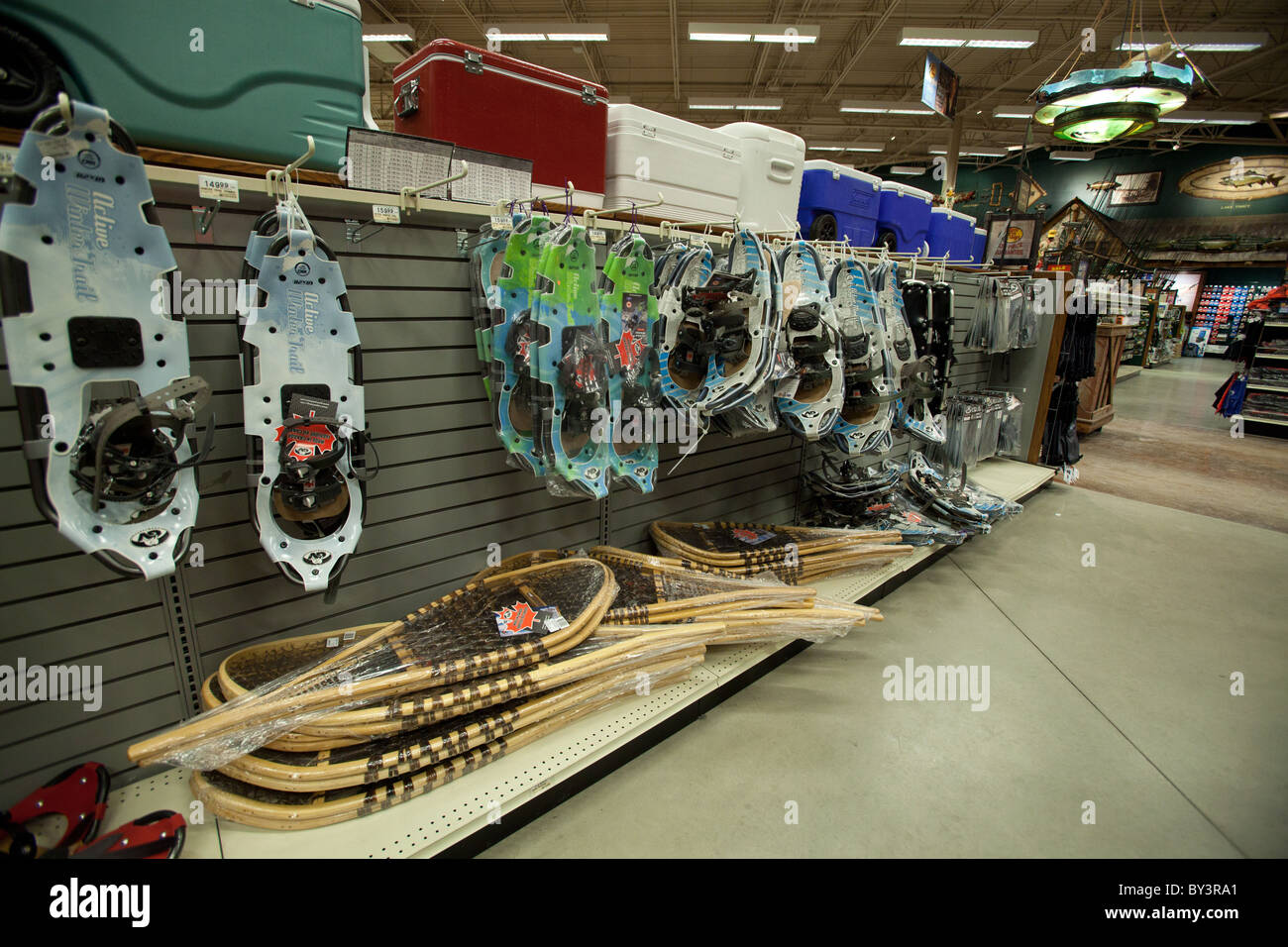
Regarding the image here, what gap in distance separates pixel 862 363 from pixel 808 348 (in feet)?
1.73

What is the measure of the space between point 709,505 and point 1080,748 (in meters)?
1.85

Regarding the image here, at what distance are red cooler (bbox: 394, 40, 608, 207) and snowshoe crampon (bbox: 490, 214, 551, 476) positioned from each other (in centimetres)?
34

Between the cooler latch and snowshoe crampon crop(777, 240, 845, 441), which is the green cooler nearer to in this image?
the cooler latch

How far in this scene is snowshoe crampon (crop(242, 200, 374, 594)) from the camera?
1451mm

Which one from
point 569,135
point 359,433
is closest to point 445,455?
point 359,433

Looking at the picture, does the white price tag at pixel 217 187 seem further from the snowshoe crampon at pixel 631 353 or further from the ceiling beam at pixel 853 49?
the ceiling beam at pixel 853 49

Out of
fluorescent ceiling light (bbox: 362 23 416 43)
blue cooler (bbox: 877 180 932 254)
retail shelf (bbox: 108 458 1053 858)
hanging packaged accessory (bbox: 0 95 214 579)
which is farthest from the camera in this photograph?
fluorescent ceiling light (bbox: 362 23 416 43)

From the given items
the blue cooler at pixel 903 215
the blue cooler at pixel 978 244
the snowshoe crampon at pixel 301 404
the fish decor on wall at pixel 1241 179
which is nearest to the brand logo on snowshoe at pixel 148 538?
the snowshoe crampon at pixel 301 404

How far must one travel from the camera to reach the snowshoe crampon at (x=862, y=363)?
2.72 meters

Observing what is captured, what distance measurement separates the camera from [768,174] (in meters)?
2.78

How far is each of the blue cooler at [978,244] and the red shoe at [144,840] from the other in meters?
5.93

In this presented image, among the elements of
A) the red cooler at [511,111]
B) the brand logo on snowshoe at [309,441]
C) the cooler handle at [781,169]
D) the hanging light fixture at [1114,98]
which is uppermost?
the hanging light fixture at [1114,98]

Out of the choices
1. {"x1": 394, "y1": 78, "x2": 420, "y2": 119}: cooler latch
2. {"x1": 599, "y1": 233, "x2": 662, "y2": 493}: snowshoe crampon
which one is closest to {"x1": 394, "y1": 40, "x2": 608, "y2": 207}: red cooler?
{"x1": 394, "y1": 78, "x2": 420, "y2": 119}: cooler latch

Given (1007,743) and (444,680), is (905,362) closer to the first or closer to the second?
(1007,743)
